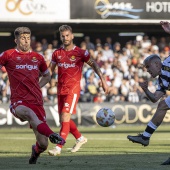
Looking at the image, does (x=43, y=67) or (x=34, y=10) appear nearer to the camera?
(x=43, y=67)

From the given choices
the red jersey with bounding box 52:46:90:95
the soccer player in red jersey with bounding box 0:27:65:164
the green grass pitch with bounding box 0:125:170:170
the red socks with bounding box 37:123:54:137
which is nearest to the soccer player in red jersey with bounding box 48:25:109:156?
the red jersey with bounding box 52:46:90:95

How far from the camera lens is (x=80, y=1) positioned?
108 ft

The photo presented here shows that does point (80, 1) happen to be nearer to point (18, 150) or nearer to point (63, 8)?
point (63, 8)

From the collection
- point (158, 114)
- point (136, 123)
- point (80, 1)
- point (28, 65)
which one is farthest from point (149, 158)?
point (80, 1)

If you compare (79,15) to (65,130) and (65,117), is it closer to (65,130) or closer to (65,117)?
(65,117)

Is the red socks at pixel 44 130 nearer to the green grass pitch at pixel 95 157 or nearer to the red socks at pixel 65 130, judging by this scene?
the green grass pitch at pixel 95 157

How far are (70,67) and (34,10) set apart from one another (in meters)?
18.1

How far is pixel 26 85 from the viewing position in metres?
11.2

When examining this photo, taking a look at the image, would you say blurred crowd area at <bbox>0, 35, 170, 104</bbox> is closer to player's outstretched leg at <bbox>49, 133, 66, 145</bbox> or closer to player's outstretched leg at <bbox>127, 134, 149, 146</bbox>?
player's outstretched leg at <bbox>127, 134, 149, 146</bbox>

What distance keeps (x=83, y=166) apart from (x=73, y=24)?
24754 millimetres

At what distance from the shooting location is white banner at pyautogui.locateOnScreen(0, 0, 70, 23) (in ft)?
104

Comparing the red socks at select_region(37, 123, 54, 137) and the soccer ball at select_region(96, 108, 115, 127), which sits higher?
the red socks at select_region(37, 123, 54, 137)

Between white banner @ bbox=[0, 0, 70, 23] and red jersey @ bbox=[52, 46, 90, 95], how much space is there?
57.3 ft

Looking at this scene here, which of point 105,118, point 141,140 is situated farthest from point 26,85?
point 105,118
